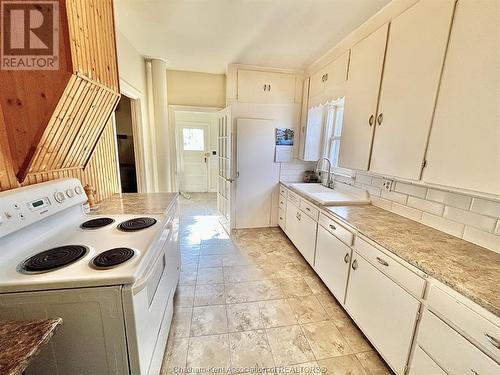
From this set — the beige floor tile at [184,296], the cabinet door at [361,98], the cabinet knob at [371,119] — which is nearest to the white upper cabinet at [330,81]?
the cabinet door at [361,98]

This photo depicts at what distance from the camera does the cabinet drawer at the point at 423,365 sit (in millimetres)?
1079

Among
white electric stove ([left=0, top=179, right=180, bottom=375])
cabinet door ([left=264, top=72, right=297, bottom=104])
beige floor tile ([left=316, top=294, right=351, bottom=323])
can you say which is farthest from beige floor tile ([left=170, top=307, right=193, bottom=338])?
cabinet door ([left=264, top=72, right=297, bottom=104])

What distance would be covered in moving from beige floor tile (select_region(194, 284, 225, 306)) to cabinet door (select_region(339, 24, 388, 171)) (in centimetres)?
180

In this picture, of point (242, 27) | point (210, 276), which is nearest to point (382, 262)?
point (210, 276)

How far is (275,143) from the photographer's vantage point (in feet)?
11.4

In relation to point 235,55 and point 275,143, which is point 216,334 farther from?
point 235,55

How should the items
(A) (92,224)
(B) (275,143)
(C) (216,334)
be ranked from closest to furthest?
(A) (92,224)
(C) (216,334)
(B) (275,143)

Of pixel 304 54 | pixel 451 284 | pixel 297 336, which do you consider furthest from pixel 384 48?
pixel 297 336

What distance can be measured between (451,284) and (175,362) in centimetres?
166

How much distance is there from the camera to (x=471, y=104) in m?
1.19

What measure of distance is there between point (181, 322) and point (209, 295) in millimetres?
370

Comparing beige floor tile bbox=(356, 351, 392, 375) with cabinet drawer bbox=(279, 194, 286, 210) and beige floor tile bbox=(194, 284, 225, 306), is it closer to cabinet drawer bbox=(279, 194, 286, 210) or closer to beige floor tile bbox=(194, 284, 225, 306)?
beige floor tile bbox=(194, 284, 225, 306)

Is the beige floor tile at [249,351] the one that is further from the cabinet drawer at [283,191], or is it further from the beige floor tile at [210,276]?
the cabinet drawer at [283,191]

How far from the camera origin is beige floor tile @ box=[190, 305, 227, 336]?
67.8 inches
